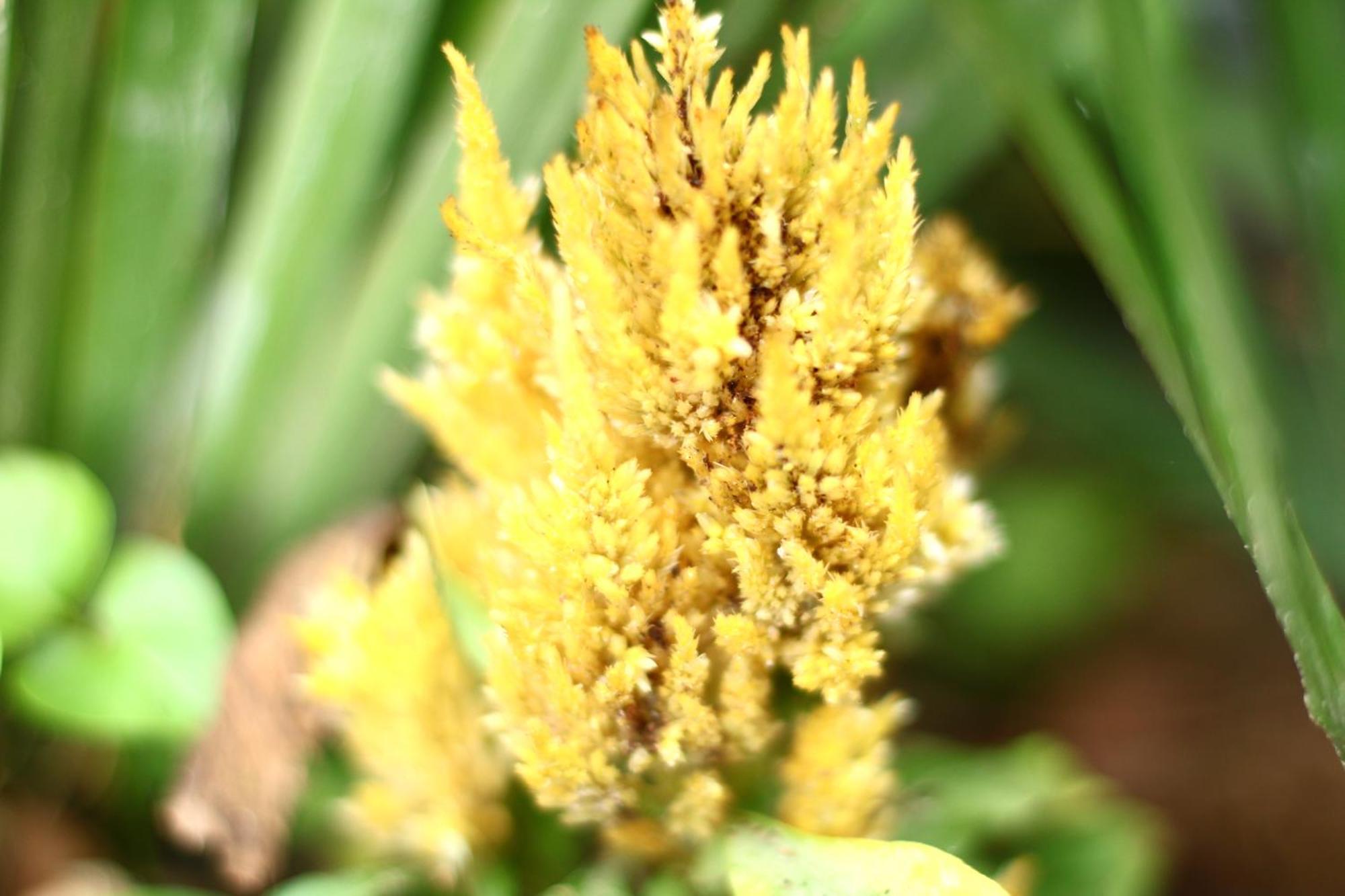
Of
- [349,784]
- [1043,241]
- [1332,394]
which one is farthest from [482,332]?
[1043,241]

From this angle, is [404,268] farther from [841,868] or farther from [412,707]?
[841,868]

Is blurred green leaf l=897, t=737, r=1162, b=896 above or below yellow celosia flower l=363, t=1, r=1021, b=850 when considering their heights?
below

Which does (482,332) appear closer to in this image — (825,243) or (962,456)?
(825,243)

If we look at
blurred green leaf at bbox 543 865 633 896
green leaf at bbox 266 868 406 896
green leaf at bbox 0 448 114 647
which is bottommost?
green leaf at bbox 266 868 406 896

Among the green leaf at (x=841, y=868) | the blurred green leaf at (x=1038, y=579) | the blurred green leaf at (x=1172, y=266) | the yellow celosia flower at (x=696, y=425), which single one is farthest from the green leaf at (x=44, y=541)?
the blurred green leaf at (x=1038, y=579)

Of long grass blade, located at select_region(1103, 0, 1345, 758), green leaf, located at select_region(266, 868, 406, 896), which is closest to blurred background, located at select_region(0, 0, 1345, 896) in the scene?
long grass blade, located at select_region(1103, 0, 1345, 758)

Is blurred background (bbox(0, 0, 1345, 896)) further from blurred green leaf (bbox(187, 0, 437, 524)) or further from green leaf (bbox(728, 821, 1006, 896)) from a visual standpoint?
Result: green leaf (bbox(728, 821, 1006, 896))

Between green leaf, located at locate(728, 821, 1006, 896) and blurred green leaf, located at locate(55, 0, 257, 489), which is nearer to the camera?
green leaf, located at locate(728, 821, 1006, 896)
